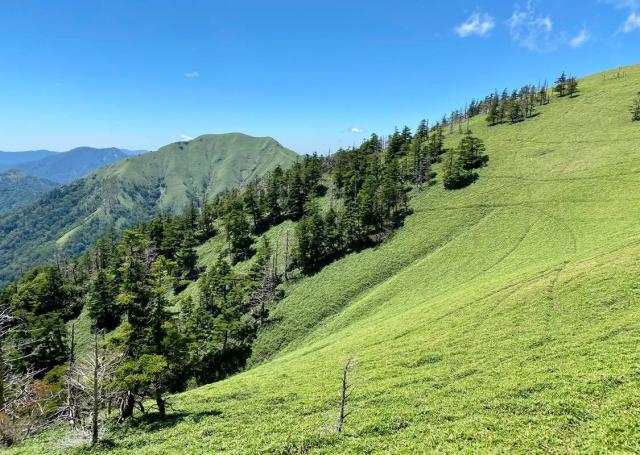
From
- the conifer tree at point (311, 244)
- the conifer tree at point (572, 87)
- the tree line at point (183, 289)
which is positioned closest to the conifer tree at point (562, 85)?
the conifer tree at point (572, 87)

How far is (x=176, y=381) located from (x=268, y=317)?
23.4 m

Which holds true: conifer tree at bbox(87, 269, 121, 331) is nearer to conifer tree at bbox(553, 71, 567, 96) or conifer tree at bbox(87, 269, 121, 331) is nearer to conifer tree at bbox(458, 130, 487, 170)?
conifer tree at bbox(458, 130, 487, 170)

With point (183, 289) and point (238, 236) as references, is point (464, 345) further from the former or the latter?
point (183, 289)

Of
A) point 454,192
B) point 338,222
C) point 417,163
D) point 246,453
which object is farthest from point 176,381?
point 417,163

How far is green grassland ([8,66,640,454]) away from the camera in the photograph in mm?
21531

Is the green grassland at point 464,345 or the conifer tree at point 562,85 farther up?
the conifer tree at point 562,85

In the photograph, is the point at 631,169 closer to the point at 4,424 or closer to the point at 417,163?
the point at 417,163

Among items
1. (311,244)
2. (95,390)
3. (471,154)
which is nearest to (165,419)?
(95,390)

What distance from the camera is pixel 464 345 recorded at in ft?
125

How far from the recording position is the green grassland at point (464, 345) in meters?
21.5

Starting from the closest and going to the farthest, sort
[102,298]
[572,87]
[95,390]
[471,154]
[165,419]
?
1. [95,390]
2. [165,419]
3. [102,298]
4. [471,154]
5. [572,87]

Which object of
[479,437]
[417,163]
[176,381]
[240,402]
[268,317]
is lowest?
[176,381]

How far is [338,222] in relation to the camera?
10875cm

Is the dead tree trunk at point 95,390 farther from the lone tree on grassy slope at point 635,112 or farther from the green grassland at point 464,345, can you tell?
the lone tree on grassy slope at point 635,112
